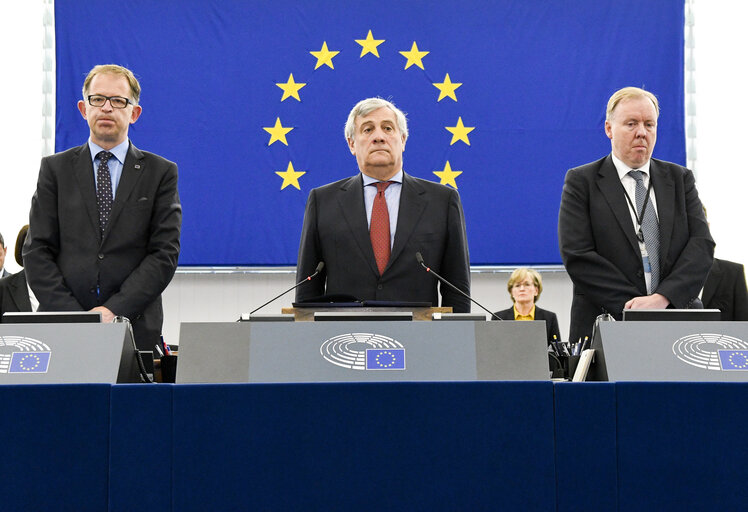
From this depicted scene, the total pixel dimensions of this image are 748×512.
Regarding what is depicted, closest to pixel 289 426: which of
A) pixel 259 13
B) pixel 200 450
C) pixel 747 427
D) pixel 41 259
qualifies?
pixel 200 450

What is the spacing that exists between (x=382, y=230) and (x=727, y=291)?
214cm

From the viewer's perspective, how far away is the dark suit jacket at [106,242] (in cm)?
281

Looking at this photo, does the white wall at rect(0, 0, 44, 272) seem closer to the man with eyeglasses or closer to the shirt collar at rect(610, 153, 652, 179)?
the man with eyeglasses

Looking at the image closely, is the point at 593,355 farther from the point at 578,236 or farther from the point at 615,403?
the point at 578,236

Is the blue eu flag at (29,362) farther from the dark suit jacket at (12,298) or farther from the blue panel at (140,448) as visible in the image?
the dark suit jacket at (12,298)

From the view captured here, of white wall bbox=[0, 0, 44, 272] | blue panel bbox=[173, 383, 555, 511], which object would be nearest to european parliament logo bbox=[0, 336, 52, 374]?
blue panel bbox=[173, 383, 555, 511]

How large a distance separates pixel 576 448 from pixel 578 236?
126cm

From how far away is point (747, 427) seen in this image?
1755mm

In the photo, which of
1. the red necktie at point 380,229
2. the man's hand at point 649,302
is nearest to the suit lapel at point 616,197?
the man's hand at point 649,302

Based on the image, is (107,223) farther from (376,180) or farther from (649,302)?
(649,302)

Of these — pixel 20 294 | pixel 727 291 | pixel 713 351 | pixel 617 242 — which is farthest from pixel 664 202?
pixel 20 294

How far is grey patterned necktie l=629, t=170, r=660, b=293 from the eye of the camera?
284 centimetres

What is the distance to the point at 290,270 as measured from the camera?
556 centimetres

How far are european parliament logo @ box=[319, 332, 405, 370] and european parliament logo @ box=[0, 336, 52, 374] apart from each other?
60 cm
